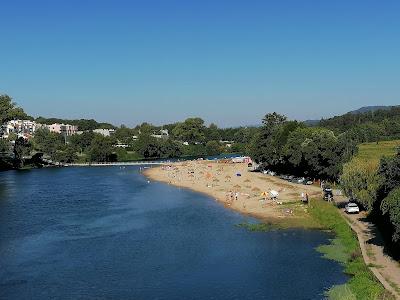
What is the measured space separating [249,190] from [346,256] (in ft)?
141

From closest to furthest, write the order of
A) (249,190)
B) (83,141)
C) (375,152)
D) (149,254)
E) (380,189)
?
(149,254) < (380,189) < (249,190) < (375,152) < (83,141)

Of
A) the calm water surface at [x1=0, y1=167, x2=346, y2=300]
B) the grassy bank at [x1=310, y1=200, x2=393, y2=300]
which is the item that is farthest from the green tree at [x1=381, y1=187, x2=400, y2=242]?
the calm water surface at [x1=0, y1=167, x2=346, y2=300]

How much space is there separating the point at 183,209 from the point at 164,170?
6293 centimetres

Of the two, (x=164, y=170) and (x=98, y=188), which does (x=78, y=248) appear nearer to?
(x=98, y=188)

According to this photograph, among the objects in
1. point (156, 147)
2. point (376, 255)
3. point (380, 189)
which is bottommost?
point (376, 255)

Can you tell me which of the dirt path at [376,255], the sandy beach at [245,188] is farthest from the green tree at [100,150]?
the dirt path at [376,255]

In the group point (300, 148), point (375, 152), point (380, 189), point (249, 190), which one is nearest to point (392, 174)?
point (380, 189)

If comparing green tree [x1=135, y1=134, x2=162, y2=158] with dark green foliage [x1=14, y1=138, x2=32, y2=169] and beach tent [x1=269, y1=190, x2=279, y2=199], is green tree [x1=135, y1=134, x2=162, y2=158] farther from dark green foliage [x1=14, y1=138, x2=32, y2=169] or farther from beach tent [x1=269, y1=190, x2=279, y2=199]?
beach tent [x1=269, y1=190, x2=279, y2=199]

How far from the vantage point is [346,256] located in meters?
42.1

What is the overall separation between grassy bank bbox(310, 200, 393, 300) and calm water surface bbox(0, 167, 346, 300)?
1095 mm

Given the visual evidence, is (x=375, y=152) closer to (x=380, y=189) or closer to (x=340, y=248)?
(x=380, y=189)

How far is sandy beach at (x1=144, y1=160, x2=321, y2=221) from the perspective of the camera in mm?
65188

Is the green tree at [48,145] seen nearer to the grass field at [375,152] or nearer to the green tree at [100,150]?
the green tree at [100,150]

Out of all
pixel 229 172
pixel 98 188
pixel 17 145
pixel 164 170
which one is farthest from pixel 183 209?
pixel 17 145
